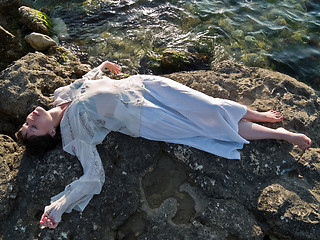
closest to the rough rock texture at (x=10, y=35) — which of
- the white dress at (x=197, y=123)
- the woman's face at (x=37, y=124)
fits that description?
the woman's face at (x=37, y=124)

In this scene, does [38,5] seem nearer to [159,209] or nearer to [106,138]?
[106,138]

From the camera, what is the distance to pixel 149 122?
3721mm

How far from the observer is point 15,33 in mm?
6684

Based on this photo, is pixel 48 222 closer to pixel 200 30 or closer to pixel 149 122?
pixel 149 122

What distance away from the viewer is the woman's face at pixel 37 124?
3561 mm

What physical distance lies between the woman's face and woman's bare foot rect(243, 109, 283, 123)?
2.62 metres

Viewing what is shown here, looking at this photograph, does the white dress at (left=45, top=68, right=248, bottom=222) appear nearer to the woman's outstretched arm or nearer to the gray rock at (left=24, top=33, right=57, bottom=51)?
the woman's outstretched arm

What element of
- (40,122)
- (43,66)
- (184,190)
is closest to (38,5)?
(43,66)

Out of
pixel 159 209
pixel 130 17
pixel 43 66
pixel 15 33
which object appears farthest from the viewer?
pixel 130 17

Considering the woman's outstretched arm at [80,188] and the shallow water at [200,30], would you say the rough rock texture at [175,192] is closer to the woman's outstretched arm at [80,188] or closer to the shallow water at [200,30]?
the woman's outstretched arm at [80,188]

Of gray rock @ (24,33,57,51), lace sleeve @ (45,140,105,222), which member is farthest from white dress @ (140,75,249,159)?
gray rock @ (24,33,57,51)

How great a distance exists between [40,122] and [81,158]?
717 mm

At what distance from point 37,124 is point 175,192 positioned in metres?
1.93

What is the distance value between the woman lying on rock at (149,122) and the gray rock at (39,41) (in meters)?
3.17
